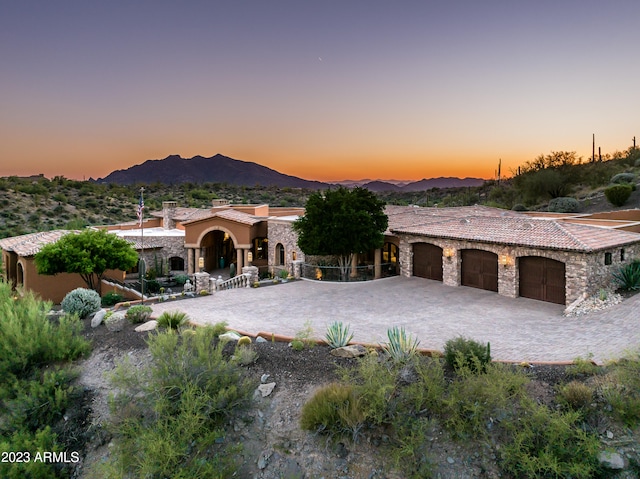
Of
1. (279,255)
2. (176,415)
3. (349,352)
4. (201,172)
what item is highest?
(201,172)

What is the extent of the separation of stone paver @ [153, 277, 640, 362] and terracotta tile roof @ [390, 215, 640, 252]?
2.57 metres

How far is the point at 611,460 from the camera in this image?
24.2ft

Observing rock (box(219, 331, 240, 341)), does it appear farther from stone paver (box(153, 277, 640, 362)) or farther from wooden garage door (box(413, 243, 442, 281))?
wooden garage door (box(413, 243, 442, 281))

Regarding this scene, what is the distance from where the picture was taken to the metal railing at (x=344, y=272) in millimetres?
23625

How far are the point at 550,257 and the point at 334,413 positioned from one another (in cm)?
1318

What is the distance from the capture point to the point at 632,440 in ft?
25.3

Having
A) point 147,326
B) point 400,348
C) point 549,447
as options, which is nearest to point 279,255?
point 147,326

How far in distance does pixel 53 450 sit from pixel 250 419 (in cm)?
460

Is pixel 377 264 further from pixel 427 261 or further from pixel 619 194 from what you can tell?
pixel 619 194

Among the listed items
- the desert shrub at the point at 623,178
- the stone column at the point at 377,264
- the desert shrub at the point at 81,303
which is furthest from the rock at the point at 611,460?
the desert shrub at the point at 623,178

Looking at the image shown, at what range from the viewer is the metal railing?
2362 cm

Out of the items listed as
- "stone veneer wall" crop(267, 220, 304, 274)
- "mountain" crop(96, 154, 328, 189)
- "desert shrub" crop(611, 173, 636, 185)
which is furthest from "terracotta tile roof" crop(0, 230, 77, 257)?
"mountain" crop(96, 154, 328, 189)

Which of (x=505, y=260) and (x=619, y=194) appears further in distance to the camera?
(x=619, y=194)

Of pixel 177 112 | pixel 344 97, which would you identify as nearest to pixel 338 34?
pixel 344 97
